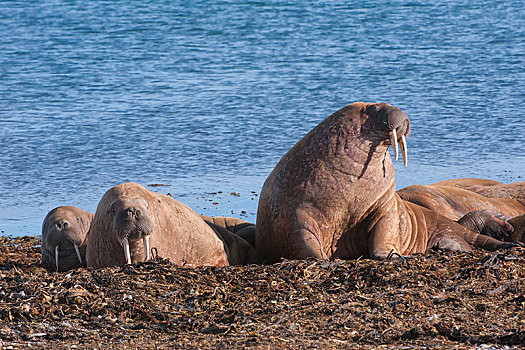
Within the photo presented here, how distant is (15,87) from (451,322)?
12299 mm

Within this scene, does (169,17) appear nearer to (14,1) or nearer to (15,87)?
(14,1)

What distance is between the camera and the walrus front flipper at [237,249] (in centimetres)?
674

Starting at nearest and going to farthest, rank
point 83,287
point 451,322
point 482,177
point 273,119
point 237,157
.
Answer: point 451,322 → point 83,287 → point 482,177 → point 237,157 → point 273,119

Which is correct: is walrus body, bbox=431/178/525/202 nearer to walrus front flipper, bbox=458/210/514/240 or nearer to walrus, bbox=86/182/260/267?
walrus front flipper, bbox=458/210/514/240

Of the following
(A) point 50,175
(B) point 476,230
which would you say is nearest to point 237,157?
(A) point 50,175

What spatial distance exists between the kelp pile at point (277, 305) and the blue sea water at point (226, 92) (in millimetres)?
2874

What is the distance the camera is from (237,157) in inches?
430

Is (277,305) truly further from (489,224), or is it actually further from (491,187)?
(491,187)

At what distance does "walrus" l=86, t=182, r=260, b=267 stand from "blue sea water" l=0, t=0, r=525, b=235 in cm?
200

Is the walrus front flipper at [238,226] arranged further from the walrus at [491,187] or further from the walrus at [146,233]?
the walrus at [491,187]

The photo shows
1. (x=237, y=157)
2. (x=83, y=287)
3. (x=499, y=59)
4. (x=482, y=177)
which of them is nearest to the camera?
(x=83, y=287)

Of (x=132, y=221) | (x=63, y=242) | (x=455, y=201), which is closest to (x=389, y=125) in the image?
(x=132, y=221)

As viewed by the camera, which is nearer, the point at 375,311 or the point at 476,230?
the point at 375,311

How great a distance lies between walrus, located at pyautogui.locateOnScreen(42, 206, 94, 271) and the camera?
21.9 feet
